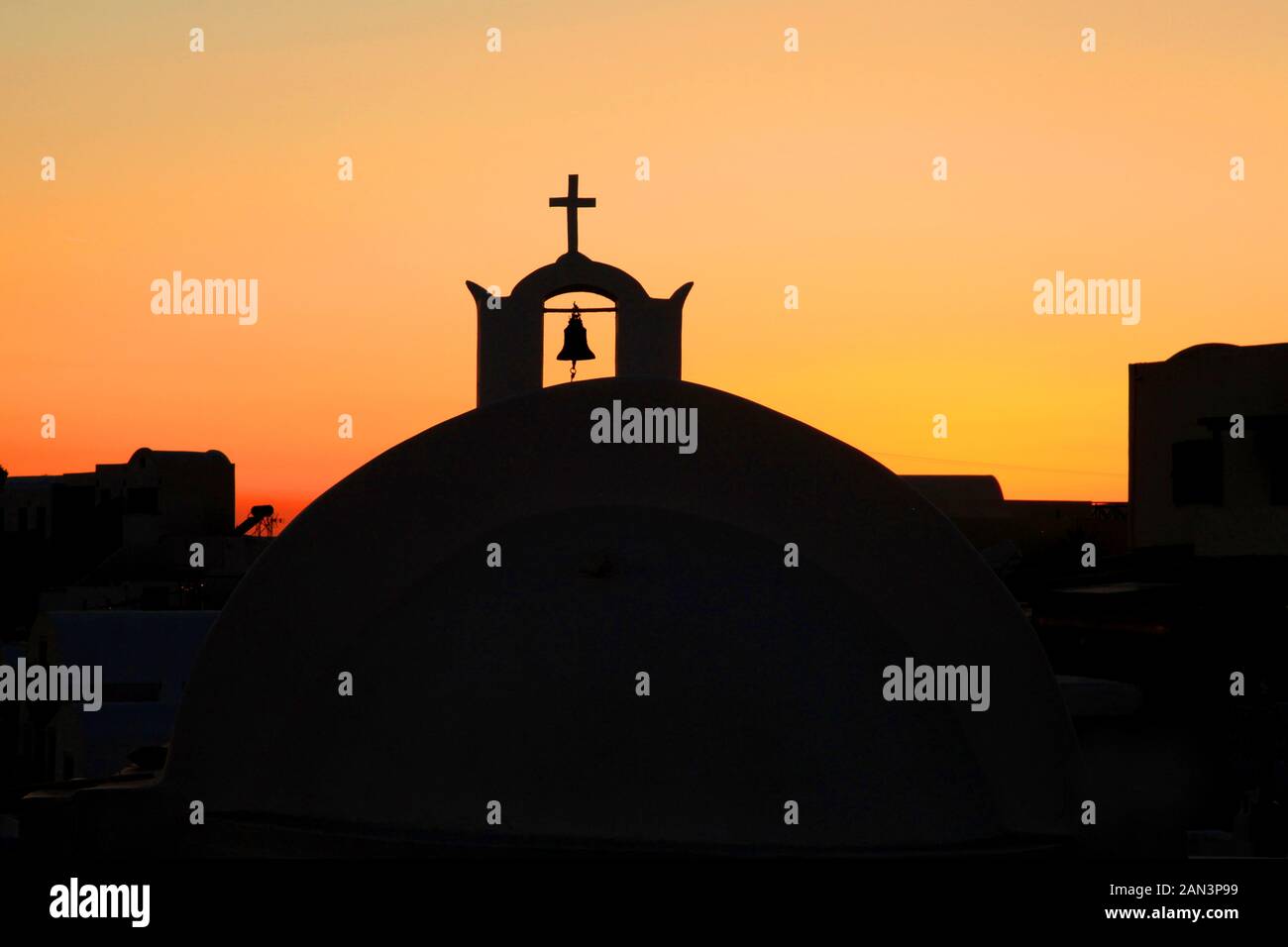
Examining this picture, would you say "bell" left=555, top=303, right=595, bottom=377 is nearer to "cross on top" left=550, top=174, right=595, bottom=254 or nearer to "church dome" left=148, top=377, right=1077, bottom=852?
"cross on top" left=550, top=174, right=595, bottom=254

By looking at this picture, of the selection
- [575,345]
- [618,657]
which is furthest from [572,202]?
[618,657]

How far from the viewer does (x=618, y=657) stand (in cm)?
911

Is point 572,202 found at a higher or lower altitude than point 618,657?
higher

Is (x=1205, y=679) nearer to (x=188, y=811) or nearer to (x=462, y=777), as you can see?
(x=462, y=777)

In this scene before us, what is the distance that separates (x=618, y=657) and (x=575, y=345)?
11.3 feet

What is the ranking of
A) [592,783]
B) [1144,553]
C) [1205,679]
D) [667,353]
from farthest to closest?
[1144,553] < [1205,679] < [667,353] < [592,783]

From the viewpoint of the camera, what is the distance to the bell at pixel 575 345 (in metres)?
11.8

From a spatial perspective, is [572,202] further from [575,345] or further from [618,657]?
[618,657]

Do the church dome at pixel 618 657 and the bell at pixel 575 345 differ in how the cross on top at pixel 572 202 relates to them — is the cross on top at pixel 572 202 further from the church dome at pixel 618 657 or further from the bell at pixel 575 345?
the church dome at pixel 618 657

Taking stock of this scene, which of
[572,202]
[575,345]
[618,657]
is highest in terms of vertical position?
[572,202]

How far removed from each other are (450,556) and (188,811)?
2.11m

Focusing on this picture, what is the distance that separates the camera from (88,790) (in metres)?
9.45
